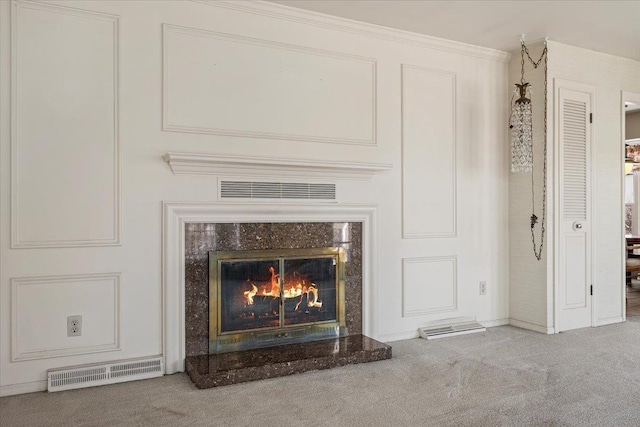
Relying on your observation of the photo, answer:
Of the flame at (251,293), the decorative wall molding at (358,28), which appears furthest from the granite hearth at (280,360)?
the decorative wall molding at (358,28)

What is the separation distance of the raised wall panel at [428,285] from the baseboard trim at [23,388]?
2701 mm

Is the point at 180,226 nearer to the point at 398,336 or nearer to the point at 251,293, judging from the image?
the point at 251,293

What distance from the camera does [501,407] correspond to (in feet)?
8.80

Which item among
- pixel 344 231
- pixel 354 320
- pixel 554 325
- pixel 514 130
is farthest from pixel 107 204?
pixel 554 325

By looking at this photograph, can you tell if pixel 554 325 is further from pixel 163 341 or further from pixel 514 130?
pixel 163 341

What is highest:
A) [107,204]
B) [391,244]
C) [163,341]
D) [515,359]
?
[107,204]

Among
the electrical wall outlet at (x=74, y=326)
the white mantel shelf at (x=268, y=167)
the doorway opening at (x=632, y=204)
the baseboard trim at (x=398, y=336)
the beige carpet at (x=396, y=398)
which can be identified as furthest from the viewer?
the doorway opening at (x=632, y=204)

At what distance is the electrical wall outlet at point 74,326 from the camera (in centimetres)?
303

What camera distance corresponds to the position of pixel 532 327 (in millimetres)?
4477

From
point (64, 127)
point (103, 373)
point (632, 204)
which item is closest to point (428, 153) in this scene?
point (64, 127)

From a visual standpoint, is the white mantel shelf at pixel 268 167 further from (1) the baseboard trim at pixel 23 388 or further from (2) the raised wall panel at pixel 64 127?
(1) the baseboard trim at pixel 23 388

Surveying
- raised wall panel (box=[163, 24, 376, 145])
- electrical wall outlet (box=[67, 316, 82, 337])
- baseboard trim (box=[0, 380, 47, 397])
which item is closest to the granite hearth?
electrical wall outlet (box=[67, 316, 82, 337])

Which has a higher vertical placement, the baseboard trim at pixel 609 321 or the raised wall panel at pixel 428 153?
the raised wall panel at pixel 428 153

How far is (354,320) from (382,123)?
1.65 metres
